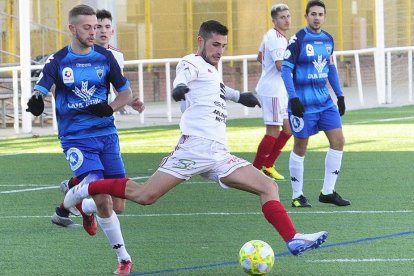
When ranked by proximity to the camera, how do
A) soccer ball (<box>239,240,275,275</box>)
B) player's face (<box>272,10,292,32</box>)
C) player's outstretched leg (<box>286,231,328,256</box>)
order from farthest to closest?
1. player's face (<box>272,10,292,32</box>)
2. player's outstretched leg (<box>286,231,328,256</box>)
3. soccer ball (<box>239,240,275,275</box>)

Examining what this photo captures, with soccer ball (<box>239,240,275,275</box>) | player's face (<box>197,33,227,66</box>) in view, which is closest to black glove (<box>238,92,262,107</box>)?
player's face (<box>197,33,227,66</box>)

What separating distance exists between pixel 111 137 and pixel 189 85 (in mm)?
1079

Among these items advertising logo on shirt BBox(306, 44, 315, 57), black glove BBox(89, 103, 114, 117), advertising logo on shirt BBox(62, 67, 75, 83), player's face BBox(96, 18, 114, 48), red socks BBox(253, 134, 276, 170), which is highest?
player's face BBox(96, 18, 114, 48)

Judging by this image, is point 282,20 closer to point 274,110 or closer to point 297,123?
point 274,110

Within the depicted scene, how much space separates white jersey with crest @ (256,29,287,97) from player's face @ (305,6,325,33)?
8.70ft

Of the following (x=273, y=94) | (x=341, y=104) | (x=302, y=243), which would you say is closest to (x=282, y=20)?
(x=273, y=94)

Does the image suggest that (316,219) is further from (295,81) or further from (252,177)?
(252,177)

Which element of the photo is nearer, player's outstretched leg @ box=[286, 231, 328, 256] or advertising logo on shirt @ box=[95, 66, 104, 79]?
player's outstretched leg @ box=[286, 231, 328, 256]

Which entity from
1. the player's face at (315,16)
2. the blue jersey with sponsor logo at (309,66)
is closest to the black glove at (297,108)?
the blue jersey with sponsor logo at (309,66)

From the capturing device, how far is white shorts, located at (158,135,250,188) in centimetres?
930

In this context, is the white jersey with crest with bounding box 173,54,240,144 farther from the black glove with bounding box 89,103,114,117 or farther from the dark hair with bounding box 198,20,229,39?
the black glove with bounding box 89,103,114,117

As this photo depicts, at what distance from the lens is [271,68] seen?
52.6 ft

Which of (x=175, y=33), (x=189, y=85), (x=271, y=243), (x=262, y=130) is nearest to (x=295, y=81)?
(x=271, y=243)

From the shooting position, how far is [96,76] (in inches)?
394
